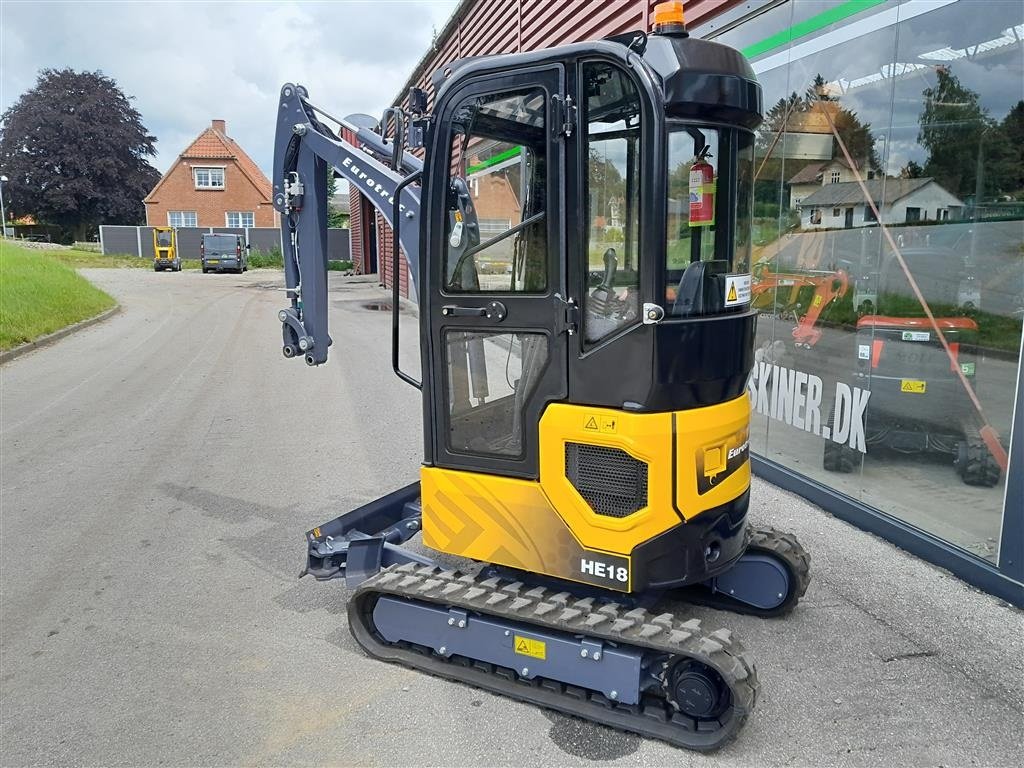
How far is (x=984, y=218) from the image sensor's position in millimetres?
4773

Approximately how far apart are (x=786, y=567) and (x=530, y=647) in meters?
1.55

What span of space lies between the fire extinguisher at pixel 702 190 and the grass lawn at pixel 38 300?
13628 mm

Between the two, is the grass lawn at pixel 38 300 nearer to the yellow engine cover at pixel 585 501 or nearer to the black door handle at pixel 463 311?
the black door handle at pixel 463 311

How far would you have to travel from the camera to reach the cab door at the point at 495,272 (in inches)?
128

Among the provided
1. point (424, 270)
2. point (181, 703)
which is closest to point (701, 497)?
point (424, 270)

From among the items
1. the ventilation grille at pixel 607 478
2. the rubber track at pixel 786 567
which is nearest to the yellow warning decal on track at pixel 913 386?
the rubber track at pixel 786 567

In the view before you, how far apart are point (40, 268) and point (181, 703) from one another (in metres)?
22.3

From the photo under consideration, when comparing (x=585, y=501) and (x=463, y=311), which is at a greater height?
(x=463, y=311)

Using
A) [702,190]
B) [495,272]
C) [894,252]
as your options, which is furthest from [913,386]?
[495,272]

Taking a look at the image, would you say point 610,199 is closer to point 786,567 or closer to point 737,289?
point 737,289

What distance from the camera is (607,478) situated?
128 inches

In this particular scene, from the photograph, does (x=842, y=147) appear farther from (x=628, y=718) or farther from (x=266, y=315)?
(x=266, y=315)

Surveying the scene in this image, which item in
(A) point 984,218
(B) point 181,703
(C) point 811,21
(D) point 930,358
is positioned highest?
(C) point 811,21

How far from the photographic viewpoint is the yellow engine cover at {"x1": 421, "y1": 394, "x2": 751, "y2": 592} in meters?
3.15
